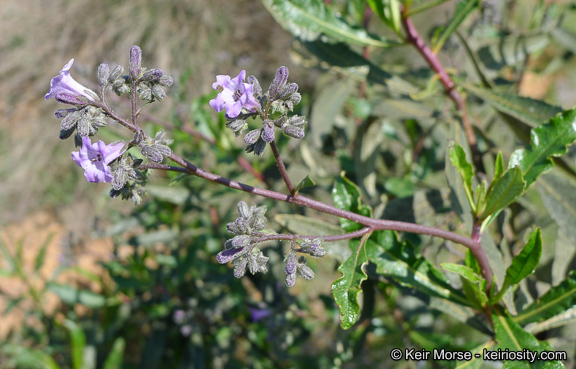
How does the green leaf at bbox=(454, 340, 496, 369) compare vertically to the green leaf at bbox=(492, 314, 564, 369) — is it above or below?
below

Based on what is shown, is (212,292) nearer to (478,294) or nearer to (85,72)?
(85,72)

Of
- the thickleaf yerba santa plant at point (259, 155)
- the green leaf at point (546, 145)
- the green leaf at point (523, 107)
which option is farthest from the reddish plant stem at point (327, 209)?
the green leaf at point (523, 107)

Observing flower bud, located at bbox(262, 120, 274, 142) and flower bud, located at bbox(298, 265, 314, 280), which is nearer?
flower bud, located at bbox(262, 120, 274, 142)

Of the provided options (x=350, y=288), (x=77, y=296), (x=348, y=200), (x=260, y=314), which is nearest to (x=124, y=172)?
(x=350, y=288)

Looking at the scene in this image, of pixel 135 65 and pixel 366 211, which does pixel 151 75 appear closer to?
pixel 135 65

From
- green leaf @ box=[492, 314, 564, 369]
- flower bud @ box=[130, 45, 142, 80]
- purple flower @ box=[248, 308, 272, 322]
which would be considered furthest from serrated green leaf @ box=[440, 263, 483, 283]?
purple flower @ box=[248, 308, 272, 322]

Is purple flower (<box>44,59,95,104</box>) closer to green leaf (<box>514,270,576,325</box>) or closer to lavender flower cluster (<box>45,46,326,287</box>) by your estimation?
lavender flower cluster (<box>45,46,326,287</box>)

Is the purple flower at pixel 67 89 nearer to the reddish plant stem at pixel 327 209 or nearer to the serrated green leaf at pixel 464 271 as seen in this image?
the reddish plant stem at pixel 327 209
